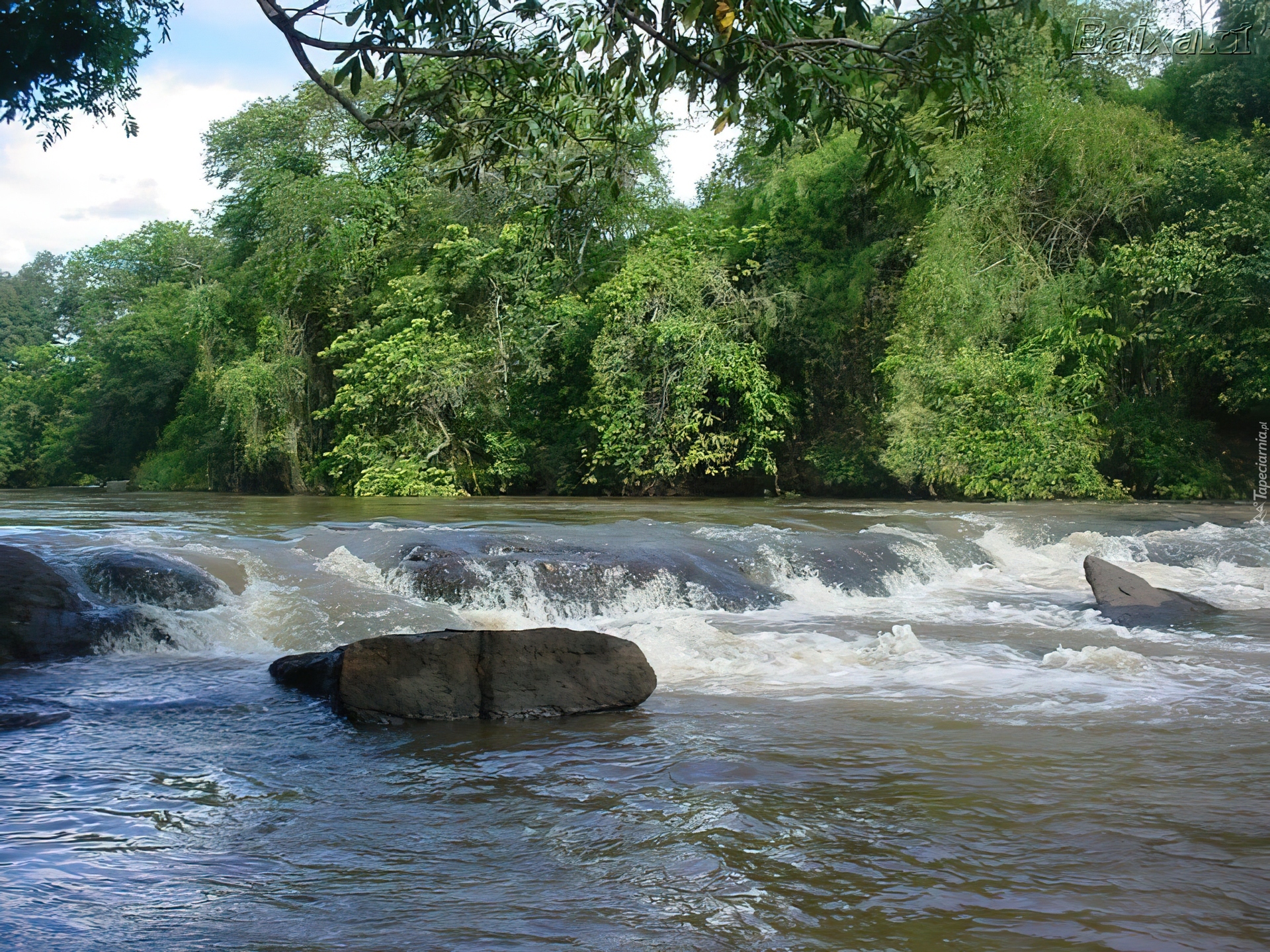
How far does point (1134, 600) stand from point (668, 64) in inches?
291

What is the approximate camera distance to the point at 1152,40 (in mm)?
20109

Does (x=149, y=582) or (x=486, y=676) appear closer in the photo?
(x=486, y=676)

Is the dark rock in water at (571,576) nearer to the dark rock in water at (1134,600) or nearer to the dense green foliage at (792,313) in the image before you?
the dark rock in water at (1134,600)

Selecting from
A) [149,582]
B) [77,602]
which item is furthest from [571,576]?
[77,602]

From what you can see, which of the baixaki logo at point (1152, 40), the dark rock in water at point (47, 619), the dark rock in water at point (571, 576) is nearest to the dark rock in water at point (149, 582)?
the dark rock in water at point (47, 619)

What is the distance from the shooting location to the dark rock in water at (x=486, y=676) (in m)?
5.61

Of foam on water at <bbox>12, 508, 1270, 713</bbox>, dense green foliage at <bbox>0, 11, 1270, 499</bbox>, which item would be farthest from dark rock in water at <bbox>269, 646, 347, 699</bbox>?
dense green foliage at <bbox>0, 11, 1270, 499</bbox>

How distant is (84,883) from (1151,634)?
794 cm

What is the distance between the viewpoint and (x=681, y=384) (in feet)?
69.2

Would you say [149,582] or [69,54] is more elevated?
[69,54]

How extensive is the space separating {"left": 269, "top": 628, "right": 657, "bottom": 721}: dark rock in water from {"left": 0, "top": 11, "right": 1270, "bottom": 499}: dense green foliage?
30.6ft

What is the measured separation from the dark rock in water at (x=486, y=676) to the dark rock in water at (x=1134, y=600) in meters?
5.37

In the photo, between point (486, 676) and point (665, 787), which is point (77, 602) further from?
point (665, 787)

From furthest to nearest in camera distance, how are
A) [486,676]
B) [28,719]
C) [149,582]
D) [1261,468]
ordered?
[1261,468]
[149,582]
[486,676]
[28,719]
